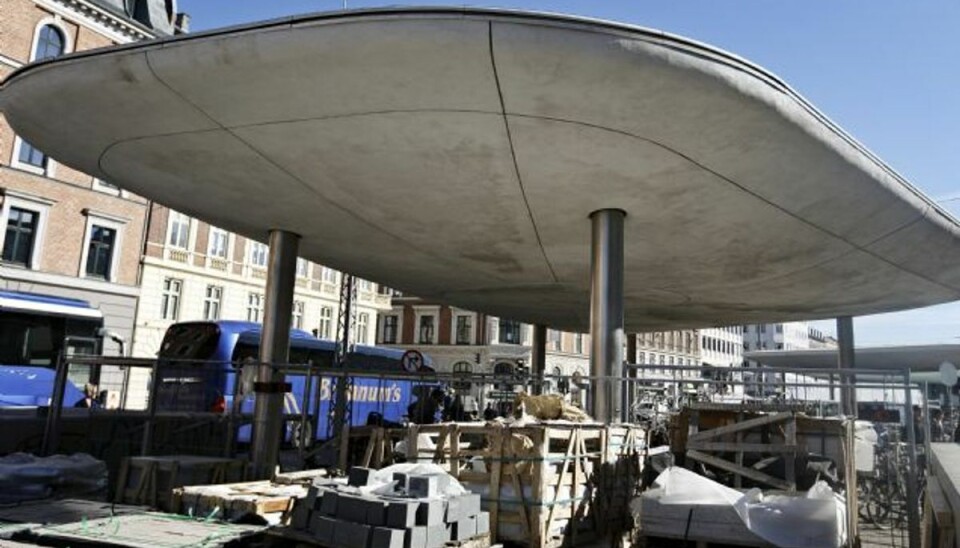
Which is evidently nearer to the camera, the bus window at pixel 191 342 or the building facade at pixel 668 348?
the bus window at pixel 191 342

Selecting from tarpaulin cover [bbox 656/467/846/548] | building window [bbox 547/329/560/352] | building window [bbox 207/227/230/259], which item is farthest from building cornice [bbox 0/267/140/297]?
building window [bbox 547/329/560/352]

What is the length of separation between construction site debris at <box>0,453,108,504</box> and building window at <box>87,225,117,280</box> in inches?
1039

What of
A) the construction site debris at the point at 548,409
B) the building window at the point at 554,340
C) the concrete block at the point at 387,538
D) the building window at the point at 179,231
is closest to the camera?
the concrete block at the point at 387,538

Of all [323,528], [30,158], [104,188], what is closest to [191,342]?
[323,528]

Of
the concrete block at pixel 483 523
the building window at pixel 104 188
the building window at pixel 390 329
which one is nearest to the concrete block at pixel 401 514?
the concrete block at pixel 483 523

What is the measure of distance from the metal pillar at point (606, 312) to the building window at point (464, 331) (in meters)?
56.6

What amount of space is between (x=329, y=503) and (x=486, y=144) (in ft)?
15.7

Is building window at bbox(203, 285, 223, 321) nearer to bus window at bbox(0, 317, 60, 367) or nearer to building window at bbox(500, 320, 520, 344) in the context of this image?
bus window at bbox(0, 317, 60, 367)

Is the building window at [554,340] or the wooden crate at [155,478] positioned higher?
the building window at [554,340]

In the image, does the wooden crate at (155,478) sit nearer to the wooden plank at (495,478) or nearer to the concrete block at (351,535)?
the concrete block at (351,535)

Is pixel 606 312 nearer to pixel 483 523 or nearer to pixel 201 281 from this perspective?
pixel 483 523

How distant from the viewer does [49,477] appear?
10055 mm

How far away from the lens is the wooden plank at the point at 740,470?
9008 millimetres

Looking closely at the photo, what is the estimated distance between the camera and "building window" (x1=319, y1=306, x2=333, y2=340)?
174 ft
